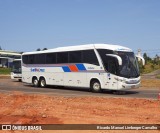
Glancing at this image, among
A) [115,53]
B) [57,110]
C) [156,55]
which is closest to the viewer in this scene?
[57,110]

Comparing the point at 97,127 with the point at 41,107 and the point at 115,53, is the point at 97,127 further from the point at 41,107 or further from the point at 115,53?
the point at 115,53

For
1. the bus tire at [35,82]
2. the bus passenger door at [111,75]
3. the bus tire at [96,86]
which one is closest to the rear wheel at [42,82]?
the bus tire at [35,82]

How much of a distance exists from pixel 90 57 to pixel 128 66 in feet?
10.1

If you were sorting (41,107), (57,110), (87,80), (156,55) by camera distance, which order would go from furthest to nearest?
(156,55) < (87,80) < (41,107) < (57,110)

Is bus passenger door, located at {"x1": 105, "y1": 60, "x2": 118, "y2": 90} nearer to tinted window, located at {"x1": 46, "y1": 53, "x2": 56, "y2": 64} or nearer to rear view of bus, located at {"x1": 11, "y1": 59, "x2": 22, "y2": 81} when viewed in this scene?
tinted window, located at {"x1": 46, "y1": 53, "x2": 56, "y2": 64}

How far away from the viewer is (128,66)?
79.3 feet

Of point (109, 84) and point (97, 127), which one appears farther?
point (109, 84)

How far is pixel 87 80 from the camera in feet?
86.7

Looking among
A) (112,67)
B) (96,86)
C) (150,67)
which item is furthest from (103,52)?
(150,67)

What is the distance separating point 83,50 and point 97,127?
1688 cm

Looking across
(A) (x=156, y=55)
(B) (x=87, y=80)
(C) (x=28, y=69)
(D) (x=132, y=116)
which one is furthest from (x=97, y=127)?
(A) (x=156, y=55)

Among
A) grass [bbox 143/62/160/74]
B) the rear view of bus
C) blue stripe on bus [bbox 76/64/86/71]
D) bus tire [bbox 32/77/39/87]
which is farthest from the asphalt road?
grass [bbox 143/62/160/74]

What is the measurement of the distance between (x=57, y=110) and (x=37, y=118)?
1.84m

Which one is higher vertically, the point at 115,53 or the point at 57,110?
the point at 115,53
